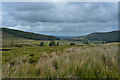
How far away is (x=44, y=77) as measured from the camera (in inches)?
94.9

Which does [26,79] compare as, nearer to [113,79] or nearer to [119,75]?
[113,79]

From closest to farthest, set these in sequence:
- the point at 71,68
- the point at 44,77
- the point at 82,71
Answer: the point at 44,77 < the point at 82,71 < the point at 71,68

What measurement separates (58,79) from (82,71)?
825 mm

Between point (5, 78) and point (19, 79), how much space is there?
474mm

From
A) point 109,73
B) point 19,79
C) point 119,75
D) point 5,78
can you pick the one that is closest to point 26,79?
point 19,79

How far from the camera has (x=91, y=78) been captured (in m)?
2.32

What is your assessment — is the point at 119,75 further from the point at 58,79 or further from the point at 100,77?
the point at 58,79

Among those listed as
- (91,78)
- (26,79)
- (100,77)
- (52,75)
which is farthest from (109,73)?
(26,79)

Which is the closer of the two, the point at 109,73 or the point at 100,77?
→ the point at 100,77

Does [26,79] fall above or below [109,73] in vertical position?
below

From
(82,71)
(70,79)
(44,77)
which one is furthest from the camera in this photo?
(82,71)

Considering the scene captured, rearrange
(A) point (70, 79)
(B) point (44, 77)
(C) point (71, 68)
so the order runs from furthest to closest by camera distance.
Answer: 1. (C) point (71, 68)
2. (B) point (44, 77)
3. (A) point (70, 79)

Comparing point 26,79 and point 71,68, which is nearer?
point 26,79

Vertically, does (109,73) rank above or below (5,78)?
above
